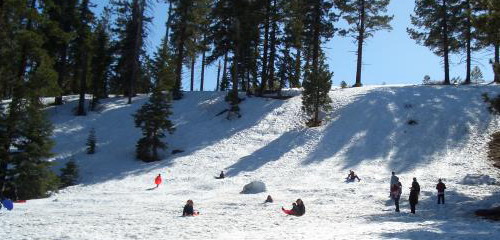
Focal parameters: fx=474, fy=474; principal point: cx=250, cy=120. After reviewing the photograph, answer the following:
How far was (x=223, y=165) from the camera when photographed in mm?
30766

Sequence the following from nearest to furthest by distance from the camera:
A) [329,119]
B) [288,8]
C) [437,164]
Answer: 1. [437,164]
2. [329,119]
3. [288,8]

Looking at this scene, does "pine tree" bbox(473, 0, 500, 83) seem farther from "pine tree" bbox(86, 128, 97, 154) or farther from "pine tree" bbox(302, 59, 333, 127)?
"pine tree" bbox(86, 128, 97, 154)

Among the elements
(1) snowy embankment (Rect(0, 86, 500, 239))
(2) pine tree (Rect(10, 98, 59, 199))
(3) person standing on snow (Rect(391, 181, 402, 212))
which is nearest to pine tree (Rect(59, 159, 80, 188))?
(1) snowy embankment (Rect(0, 86, 500, 239))

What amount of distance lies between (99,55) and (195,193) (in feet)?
79.7

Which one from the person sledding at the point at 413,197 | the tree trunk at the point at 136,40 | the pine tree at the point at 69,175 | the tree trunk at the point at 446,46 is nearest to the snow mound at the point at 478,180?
the person sledding at the point at 413,197

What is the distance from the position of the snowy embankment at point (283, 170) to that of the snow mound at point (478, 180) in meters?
0.05

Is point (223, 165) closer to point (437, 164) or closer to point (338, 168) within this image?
point (338, 168)

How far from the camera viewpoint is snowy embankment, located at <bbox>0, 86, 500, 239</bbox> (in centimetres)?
1582

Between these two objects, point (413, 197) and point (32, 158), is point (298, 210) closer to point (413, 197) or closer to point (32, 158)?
point (413, 197)

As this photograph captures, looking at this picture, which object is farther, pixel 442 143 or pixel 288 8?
pixel 288 8

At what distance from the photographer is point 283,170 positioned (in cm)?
2922

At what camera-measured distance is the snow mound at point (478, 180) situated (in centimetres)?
2398

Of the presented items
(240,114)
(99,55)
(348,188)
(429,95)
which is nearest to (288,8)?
(240,114)

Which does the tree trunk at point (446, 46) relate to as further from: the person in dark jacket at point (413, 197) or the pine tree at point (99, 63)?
the pine tree at point (99, 63)
